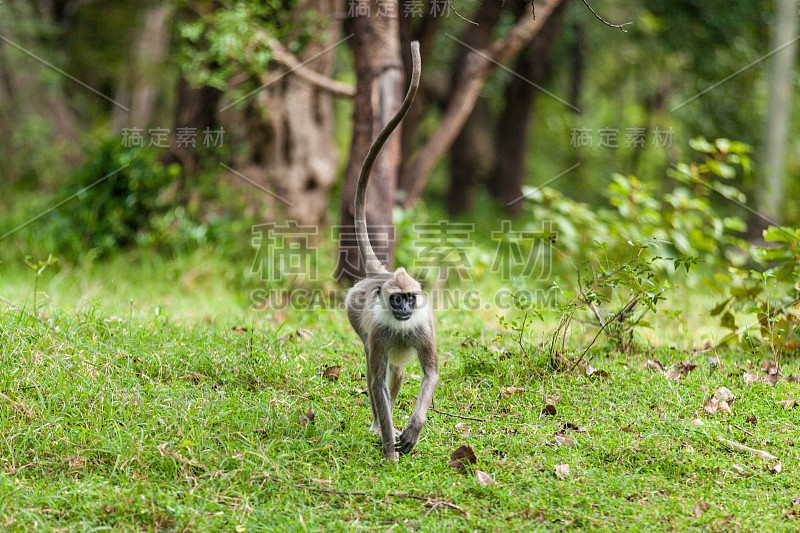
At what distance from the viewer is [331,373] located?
5.36 metres

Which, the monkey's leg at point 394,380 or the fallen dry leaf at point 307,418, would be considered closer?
the fallen dry leaf at point 307,418

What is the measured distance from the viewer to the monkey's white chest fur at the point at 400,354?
4.44 m

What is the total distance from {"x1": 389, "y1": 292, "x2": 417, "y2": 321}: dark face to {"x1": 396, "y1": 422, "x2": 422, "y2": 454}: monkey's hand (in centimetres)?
62

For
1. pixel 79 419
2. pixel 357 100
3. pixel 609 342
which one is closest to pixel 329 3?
pixel 357 100

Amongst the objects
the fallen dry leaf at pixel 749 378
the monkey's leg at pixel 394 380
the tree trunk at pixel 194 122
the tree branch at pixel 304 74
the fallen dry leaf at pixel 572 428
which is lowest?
the fallen dry leaf at pixel 572 428

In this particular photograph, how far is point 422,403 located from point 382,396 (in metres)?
0.23

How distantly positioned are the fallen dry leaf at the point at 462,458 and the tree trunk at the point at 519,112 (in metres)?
10.0

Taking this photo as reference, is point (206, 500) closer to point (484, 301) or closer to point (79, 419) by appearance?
point (79, 419)

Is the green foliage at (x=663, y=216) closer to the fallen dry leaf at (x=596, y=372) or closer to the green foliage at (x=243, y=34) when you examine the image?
the fallen dry leaf at (x=596, y=372)

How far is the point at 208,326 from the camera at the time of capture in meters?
6.07

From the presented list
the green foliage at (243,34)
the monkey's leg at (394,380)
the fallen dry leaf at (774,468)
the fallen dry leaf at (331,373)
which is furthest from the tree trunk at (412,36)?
the fallen dry leaf at (774,468)

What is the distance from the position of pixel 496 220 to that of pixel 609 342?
293 inches

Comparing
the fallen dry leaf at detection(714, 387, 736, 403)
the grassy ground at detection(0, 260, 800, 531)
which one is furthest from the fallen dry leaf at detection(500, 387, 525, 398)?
the fallen dry leaf at detection(714, 387, 736, 403)

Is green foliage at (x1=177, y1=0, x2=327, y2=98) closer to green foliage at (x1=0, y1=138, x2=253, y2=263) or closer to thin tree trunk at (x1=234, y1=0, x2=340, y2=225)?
thin tree trunk at (x1=234, y1=0, x2=340, y2=225)
